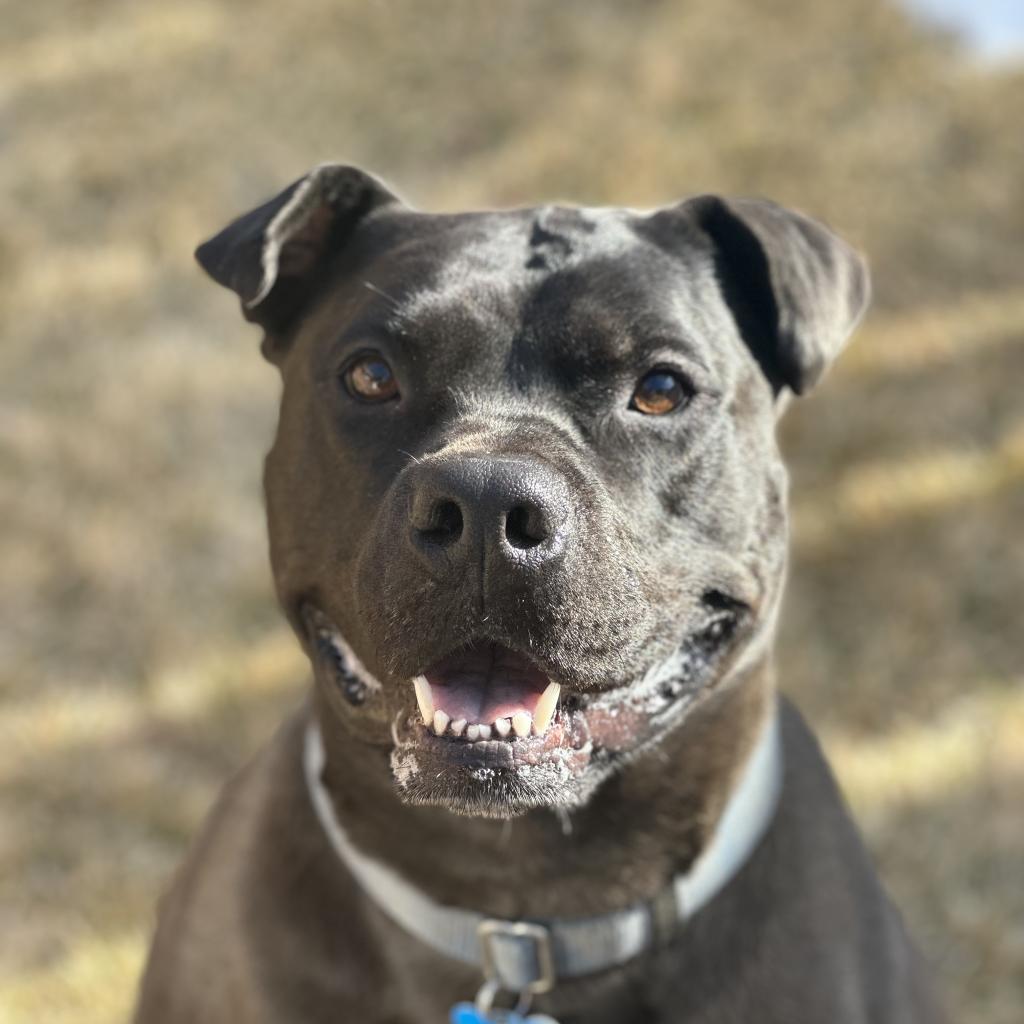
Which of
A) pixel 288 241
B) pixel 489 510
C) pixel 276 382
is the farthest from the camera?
pixel 276 382

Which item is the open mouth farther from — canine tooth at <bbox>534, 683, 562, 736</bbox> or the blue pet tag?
the blue pet tag

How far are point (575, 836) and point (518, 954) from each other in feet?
0.69

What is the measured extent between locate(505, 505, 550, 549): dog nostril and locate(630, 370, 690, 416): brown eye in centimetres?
40

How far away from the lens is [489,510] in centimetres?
179

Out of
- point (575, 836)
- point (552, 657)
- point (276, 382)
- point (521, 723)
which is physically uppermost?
point (552, 657)

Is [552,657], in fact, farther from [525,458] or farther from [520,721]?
[525,458]

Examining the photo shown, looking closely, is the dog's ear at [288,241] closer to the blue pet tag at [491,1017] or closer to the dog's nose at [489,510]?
the dog's nose at [489,510]

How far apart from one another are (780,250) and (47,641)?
3088 millimetres

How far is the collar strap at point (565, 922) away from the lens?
2.24m

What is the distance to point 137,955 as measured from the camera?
3465 mm

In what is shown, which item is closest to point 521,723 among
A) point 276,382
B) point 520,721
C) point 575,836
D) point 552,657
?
point 520,721

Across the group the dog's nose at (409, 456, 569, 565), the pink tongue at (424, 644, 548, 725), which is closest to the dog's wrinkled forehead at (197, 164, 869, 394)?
the dog's nose at (409, 456, 569, 565)

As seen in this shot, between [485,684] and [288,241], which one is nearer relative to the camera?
[485,684]

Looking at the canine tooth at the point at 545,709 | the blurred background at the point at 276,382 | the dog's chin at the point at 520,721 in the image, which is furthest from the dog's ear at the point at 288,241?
the blurred background at the point at 276,382
